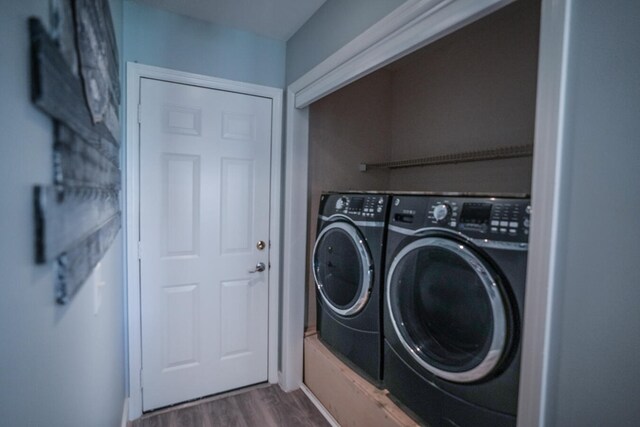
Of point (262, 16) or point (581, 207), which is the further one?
point (262, 16)

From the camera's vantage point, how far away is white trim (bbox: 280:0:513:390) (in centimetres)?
101

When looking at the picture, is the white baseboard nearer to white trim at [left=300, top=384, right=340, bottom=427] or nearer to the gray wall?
white trim at [left=300, top=384, right=340, bottom=427]

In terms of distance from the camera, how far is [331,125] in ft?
7.53

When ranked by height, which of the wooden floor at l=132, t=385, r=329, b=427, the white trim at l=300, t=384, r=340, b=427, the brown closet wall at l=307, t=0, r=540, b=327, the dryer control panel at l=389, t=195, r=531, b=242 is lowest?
the wooden floor at l=132, t=385, r=329, b=427

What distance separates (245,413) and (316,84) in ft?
6.77

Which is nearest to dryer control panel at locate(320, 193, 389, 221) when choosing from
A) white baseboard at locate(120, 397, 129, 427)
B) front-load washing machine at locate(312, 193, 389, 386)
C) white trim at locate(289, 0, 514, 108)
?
front-load washing machine at locate(312, 193, 389, 386)

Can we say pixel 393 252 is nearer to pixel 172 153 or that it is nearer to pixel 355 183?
pixel 355 183

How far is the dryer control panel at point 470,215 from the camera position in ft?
3.18

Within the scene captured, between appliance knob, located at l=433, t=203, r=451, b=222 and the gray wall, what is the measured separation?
466 mm

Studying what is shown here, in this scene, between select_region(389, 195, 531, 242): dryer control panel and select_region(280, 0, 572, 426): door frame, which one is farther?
select_region(389, 195, 531, 242): dryer control panel

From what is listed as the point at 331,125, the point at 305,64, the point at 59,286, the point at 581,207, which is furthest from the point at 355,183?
the point at 59,286

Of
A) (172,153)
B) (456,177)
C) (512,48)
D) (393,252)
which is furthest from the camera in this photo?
(456,177)

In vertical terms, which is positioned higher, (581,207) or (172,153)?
(172,153)

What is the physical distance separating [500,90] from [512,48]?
222mm
